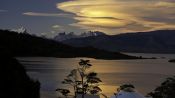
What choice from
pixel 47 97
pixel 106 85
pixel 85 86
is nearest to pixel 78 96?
pixel 85 86

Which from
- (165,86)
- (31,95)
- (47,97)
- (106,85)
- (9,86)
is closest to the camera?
(9,86)

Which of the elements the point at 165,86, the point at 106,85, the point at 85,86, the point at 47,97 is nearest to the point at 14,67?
the point at 85,86

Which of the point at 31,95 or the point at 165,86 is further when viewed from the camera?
the point at 165,86

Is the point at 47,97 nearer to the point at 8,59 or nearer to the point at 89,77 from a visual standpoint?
the point at 89,77

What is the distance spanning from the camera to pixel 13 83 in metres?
38.3

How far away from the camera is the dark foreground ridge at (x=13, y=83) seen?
1452 inches

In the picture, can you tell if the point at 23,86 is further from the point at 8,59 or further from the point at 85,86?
the point at 85,86

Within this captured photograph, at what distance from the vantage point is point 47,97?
7025cm

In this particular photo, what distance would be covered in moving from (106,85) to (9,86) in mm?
62396

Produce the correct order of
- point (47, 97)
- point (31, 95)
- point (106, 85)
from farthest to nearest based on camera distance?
point (106, 85), point (47, 97), point (31, 95)

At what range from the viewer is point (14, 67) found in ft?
137

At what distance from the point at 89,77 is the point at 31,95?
9.04 metres

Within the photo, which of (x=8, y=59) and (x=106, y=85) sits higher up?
(x=8, y=59)

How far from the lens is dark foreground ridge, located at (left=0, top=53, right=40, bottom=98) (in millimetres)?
36875
